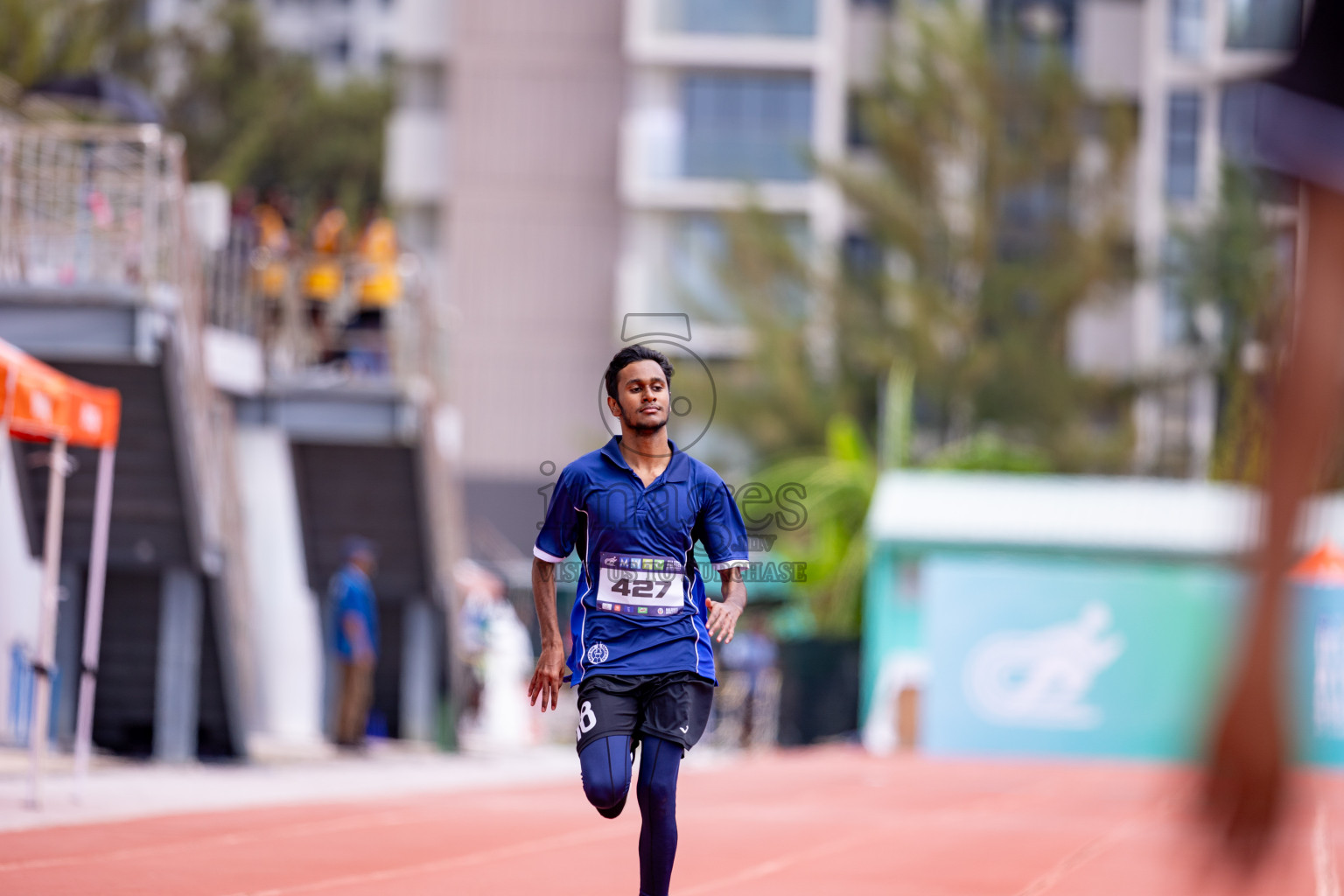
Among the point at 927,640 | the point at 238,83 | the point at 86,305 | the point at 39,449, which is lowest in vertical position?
the point at 927,640

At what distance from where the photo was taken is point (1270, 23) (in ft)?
8.57

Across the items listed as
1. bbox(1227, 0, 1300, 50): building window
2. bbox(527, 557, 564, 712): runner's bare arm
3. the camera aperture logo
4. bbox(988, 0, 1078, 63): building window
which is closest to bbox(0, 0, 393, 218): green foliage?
the camera aperture logo

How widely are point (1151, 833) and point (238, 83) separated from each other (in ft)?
120

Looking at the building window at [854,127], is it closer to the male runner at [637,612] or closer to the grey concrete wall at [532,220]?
the grey concrete wall at [532,220]

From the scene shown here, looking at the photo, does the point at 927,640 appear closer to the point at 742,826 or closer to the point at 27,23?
the point at 742,826

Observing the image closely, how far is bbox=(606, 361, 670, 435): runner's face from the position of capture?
6.32 m

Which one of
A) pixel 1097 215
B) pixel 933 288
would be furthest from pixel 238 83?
pixel 1097 215

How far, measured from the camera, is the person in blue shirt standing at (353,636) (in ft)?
62.5

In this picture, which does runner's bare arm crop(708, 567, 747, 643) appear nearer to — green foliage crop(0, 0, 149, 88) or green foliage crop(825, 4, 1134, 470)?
green foliage crop(0, 0, 149, 88)

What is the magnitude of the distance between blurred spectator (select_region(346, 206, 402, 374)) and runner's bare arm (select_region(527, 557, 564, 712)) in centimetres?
1456

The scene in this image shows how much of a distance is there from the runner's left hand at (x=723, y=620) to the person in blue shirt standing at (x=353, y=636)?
1284cm

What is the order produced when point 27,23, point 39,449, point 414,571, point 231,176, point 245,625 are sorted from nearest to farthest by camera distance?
point 39,449
point 245,625
point 414,571
point 27,23
point 231,176

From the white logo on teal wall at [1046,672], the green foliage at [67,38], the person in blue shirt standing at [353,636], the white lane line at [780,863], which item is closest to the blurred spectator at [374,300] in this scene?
the person in blue shirt standing at [353,636]

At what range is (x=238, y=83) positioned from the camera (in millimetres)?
45781
